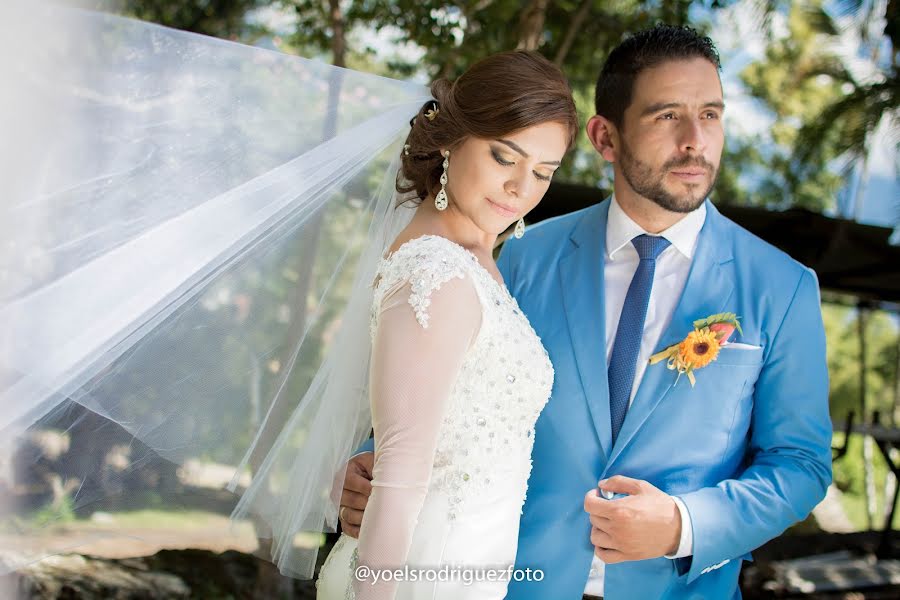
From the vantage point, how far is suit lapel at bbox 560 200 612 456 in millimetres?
2746

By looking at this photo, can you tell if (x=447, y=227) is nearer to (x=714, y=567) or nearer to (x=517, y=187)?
(x=517, y=187)

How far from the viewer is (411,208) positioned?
292 cm

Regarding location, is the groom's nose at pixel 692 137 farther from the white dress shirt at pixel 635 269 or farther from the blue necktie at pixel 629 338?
the blue necktie at pixel 629 338

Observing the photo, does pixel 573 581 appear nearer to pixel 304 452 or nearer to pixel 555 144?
pixel 304 452

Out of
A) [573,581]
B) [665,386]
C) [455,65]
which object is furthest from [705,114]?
[455,65]

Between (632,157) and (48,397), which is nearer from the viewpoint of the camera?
(48,397)

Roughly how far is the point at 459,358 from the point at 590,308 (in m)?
0.82

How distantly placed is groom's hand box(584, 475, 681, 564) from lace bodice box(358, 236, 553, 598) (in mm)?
245

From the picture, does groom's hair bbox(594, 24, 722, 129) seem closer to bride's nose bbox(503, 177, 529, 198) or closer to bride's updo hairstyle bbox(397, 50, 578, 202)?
bride's updo hairstyle bbox(397, 50, 578, 202)

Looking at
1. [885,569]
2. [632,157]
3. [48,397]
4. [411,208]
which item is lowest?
[885,569]

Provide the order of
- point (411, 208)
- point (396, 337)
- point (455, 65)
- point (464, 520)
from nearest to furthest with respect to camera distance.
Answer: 1. point (396, 337)
2. point (464, 520)
3. point (411, 208)
4. point (455, 65)

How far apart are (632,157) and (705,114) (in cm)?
28

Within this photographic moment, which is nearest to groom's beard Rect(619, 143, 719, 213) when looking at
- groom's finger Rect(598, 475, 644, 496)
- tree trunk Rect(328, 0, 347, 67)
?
groom's finger Rect(598, 475, 644, 496)

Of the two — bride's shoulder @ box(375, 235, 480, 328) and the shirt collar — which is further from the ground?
the shirt collar
